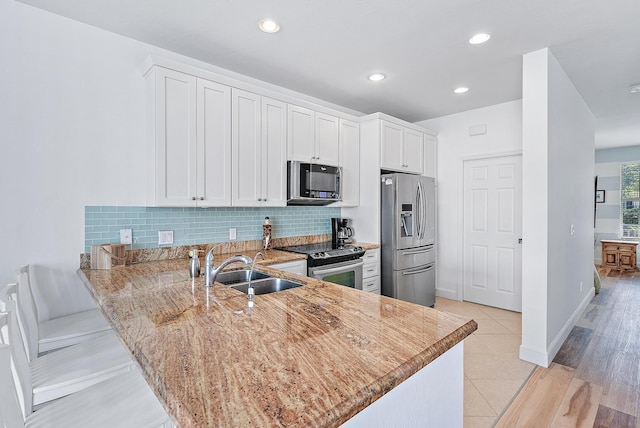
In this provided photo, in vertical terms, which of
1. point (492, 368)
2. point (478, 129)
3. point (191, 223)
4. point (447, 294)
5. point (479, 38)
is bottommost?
point (492, 368)

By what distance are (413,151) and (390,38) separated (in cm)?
196

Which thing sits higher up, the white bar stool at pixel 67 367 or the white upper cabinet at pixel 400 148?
the white upper cabinet at pixel 400 148

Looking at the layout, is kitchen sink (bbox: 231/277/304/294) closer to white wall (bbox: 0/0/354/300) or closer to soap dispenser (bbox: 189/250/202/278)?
soap dispenser (bbox: 189/250/202/278)

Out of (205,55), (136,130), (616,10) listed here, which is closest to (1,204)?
(136,130)

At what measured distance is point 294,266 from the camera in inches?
113

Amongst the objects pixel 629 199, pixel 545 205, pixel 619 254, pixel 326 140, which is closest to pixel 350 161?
pixel 326 140

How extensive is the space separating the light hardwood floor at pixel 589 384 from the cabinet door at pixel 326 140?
2632 mm

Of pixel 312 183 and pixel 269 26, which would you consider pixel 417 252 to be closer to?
pixel 312 183

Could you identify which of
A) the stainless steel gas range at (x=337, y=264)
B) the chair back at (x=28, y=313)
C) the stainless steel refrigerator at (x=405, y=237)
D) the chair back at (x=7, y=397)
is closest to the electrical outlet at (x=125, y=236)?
the chair back at (x=28, y=313)

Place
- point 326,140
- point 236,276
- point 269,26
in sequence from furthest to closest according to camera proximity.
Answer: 1. point 326,140
2. point 269,26
3. point 236,276

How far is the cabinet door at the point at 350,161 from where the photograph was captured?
3.76 m

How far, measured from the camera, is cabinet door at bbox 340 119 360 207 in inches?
148

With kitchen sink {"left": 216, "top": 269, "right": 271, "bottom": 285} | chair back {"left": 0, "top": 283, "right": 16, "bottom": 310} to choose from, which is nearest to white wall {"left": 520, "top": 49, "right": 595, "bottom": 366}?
kitchen sink {"left": 216, "top": 269, "right": 271, "bottom": 285}

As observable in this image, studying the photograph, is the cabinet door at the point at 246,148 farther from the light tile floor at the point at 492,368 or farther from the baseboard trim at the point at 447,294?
the baseboard trim at the point at 447,294
